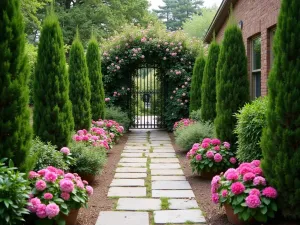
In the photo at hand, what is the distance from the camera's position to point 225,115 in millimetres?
6781

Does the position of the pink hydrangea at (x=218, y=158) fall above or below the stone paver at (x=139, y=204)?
above

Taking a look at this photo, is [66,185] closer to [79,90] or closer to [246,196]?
[246,196]

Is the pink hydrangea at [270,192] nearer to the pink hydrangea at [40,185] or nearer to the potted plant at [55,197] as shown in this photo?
the potted plant at [55,197]

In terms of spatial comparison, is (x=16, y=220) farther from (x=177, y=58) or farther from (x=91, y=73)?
(x=177, y=58)

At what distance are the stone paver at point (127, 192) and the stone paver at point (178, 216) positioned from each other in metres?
0.90

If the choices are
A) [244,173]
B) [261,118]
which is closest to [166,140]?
[261,118]

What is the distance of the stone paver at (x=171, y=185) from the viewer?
569 centimetres

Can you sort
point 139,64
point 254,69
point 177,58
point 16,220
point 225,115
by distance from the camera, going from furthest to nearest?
point 139,64
point 177,58
point 254,69
point 225,115
point 16,220

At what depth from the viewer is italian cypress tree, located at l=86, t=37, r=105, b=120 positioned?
35.4 ft

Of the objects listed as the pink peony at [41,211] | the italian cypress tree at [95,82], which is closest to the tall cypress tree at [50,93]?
the pink peony at [41,211]

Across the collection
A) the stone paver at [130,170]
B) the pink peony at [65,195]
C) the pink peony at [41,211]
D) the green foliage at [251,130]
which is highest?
the green foliage at [251,130]

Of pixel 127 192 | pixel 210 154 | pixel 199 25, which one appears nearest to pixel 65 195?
pixel 127 192

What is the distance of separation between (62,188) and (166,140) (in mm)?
7866

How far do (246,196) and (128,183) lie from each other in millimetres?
Result: 2528
